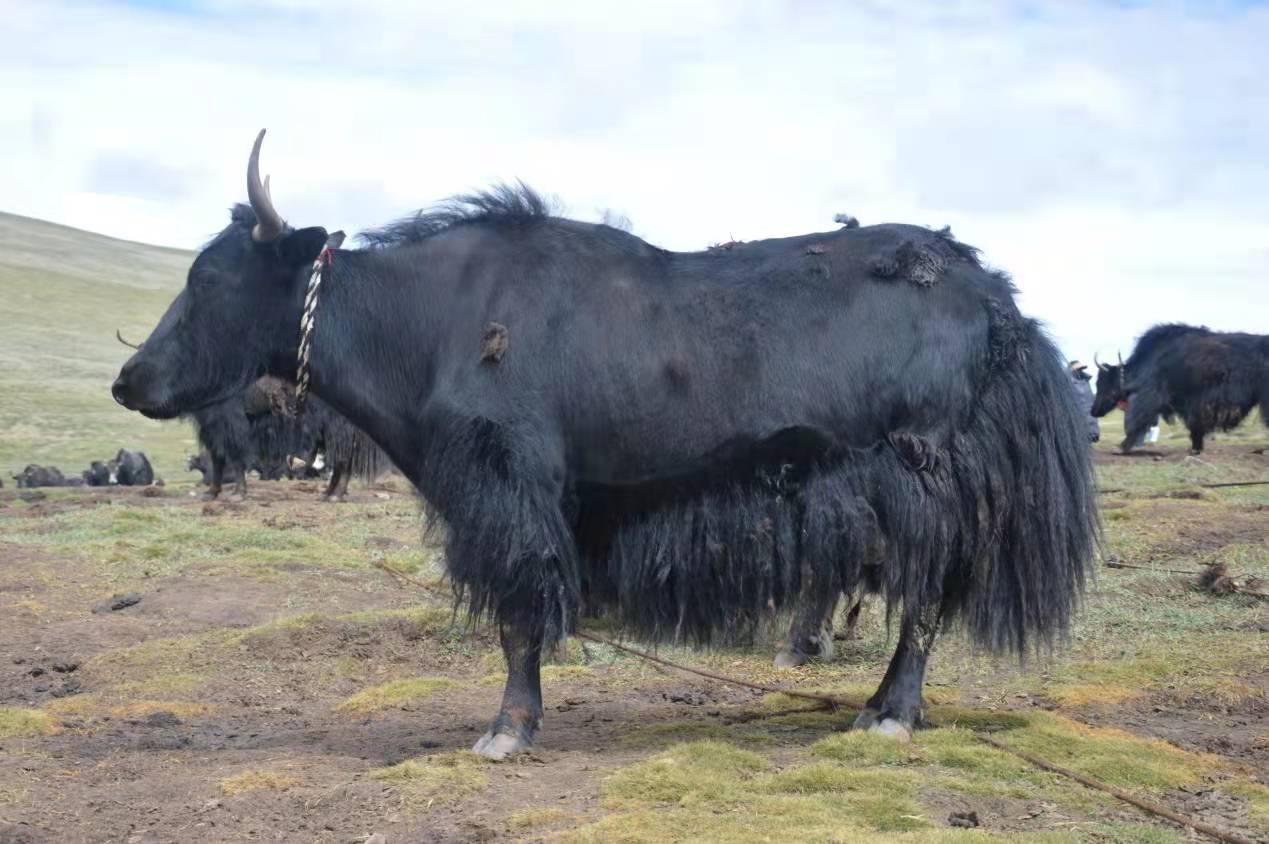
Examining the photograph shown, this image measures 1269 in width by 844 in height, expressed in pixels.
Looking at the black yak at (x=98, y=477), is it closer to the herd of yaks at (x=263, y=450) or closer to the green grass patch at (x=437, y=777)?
the herd of yaks at (x=263, y=450)

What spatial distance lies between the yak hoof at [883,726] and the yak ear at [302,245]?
2902 millimetres

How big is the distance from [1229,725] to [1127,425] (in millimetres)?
18693

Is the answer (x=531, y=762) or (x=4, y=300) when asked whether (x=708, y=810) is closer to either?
(x=531, y=762)

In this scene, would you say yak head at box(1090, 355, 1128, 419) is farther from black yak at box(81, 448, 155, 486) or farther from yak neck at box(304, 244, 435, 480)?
yak neck at box(304, 244, 435, 480)

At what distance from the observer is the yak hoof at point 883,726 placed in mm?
5412

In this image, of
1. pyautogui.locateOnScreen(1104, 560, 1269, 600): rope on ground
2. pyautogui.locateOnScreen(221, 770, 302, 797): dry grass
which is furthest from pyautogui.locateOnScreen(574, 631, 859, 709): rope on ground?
pyautogui.locateOnScreen(1104, 560, 1269, 600): rope on ground

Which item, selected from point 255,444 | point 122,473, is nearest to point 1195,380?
point 255,444

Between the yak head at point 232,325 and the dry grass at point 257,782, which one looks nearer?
the dry grass at point 257,782

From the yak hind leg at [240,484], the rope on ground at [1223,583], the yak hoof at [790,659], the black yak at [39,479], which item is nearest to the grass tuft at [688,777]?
the yak hoof at [790,659]

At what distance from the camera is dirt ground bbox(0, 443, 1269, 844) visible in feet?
15.0

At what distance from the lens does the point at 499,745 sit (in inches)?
212

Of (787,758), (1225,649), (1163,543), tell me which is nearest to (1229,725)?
(1225,649)

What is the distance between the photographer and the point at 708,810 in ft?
14.9

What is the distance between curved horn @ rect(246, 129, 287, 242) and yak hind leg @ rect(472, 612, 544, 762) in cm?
186
